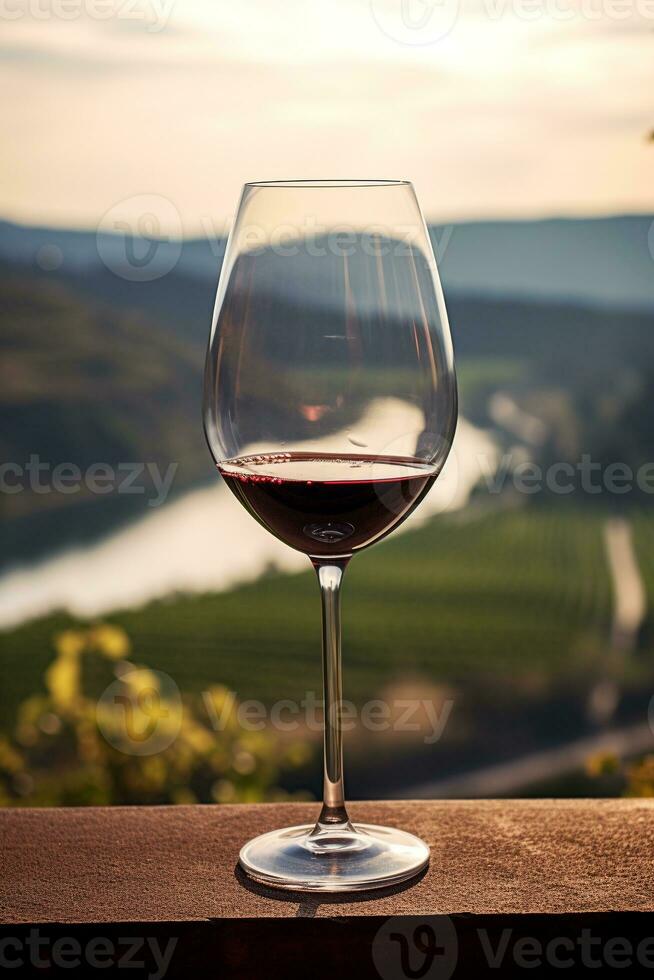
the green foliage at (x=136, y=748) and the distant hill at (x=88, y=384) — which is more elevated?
the distant hill at (x=88, y=384)

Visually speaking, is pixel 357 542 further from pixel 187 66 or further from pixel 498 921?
pixel 187 66

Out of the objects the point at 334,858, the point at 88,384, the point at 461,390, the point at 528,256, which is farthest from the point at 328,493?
the point at 88,384

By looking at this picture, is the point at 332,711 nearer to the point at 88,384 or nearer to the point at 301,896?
the point at 301,896

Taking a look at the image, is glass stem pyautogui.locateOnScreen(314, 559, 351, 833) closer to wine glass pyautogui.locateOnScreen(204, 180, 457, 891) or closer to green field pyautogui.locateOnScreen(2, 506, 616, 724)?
wine glass pyautogui.locateOnScreen(204, 180, 457, 891)

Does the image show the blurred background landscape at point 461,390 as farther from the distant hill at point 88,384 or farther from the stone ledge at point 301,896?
the stone ledge at point 301,896

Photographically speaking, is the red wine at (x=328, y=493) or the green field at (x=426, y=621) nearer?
the red wine at (x=328, y=493)

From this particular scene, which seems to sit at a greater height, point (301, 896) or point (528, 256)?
point (528, 256)

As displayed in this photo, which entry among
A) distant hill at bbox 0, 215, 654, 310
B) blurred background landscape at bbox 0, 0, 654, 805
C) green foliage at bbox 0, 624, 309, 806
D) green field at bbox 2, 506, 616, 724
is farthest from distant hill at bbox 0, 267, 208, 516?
green foliage at bbox 0, 624, 309, 806

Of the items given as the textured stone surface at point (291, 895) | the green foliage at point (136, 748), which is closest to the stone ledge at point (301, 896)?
the textured stone surface at point (291, 895)
